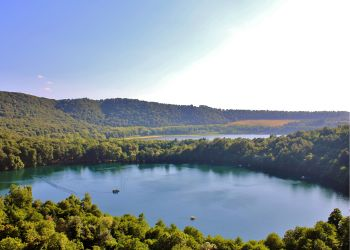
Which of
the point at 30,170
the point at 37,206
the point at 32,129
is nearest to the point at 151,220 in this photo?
the point at 37,206

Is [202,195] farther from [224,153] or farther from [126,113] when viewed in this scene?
[126,113]

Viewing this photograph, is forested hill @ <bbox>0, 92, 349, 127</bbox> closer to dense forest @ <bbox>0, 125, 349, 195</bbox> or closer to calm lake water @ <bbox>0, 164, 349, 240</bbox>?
dense forest @ <bbox>0, 125, 349, 195</bbox>

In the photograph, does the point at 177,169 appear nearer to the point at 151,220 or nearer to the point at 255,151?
the point at 255,151

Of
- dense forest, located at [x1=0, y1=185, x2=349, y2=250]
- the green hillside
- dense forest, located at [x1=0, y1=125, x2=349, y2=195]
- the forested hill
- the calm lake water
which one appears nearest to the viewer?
dense forest, located at [x1=0, y1=185, x2=349, y2=250]

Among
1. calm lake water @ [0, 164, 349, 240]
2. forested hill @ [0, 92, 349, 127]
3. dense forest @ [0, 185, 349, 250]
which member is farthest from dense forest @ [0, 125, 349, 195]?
forested hill @ [0, 92, 349, 127]

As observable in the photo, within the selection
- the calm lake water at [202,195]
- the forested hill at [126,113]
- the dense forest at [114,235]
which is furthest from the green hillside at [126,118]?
the dense forest at [114,235]

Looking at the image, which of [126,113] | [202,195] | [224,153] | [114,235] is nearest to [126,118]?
[126,113]

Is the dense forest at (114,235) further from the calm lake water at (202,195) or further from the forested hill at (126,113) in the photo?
the forested hill at (126,113)
